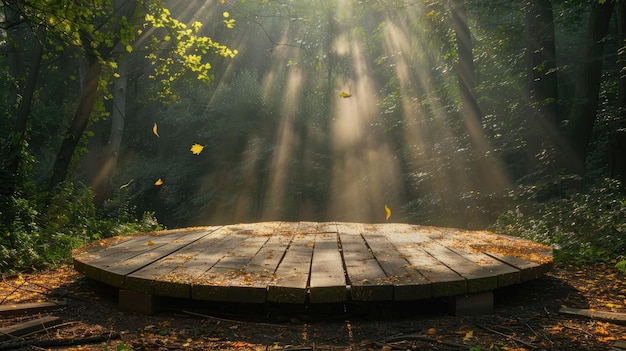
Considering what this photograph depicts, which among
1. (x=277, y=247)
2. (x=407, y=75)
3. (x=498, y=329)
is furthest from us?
(x=407, y=75)

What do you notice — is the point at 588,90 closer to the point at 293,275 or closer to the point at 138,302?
the point at 293,275

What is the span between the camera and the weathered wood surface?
9.61ft

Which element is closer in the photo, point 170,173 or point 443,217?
point 443,217

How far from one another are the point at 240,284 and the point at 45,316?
1.31 metres

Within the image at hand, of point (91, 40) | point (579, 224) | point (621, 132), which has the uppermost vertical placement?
point (91, 40)

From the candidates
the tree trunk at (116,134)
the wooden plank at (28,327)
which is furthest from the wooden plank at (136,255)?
the tree trunk at (116,134)

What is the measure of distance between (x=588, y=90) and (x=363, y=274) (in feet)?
22.9

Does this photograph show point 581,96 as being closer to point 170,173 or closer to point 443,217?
point 443,217

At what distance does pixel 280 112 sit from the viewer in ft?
63.1

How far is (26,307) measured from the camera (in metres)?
3.14

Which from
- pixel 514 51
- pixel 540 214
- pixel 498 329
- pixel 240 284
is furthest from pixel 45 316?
pixel 514 51

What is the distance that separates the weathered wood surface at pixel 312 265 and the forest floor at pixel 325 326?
21 cm

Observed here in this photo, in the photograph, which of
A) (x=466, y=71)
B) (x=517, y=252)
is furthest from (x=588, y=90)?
(x=517, y=252)

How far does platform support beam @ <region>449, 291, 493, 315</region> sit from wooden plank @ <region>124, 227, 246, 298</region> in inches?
65.8
